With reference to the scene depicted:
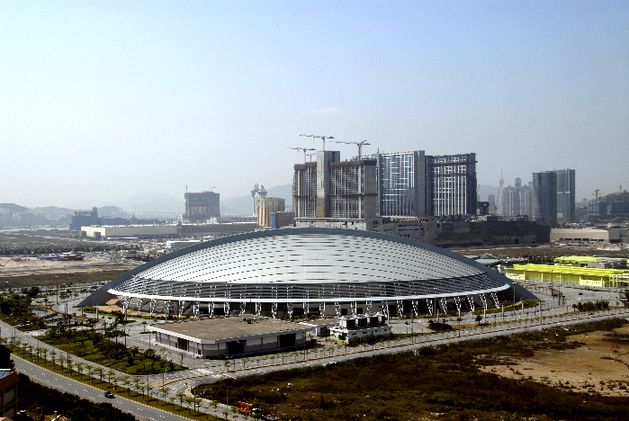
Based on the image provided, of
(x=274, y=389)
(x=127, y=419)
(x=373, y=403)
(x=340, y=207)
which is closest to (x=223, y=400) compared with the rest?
(x=274, y=389)

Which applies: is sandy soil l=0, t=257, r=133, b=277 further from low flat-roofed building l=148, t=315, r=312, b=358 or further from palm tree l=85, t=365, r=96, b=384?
palm tree l=85, t=365, r=96, b=384

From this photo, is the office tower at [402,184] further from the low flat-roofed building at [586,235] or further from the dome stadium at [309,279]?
the dome stadium at [309,279]

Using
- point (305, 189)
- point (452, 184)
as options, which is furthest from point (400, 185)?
point (305, 189)

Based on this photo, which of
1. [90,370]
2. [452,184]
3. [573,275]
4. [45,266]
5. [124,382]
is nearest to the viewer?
[124,382]

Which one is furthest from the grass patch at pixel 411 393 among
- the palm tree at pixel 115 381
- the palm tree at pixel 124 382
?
the palm tree at pixel 115 381

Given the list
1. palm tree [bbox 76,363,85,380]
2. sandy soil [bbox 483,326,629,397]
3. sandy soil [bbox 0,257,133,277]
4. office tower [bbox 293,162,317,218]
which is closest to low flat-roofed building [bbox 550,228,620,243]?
office tower [bbox 293,162,317,218]

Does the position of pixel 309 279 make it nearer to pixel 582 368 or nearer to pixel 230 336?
pixel 230 336

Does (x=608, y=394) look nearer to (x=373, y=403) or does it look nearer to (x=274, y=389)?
(x=373, y=403)
